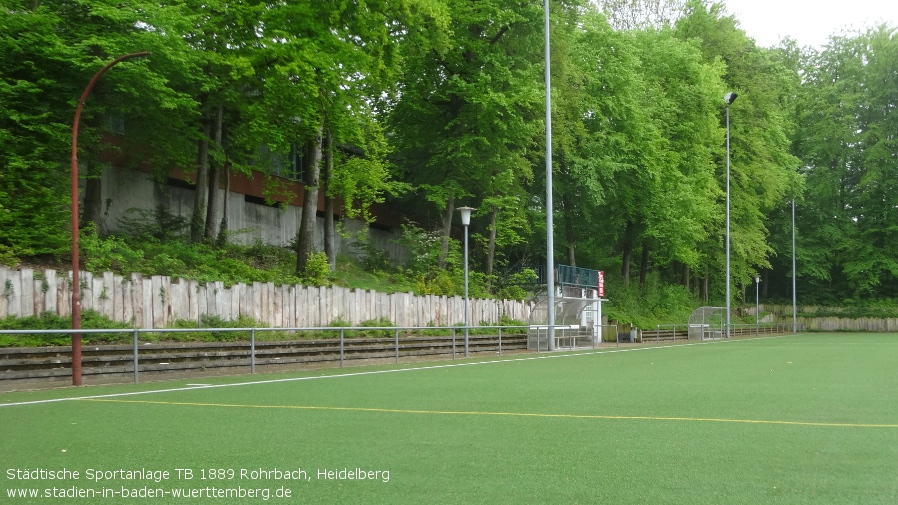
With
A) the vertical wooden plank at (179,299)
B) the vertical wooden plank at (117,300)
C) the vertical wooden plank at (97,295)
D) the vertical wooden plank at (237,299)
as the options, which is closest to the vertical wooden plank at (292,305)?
the vertical wooden plank at (237,299)

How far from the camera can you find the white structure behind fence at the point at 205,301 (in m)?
16.9

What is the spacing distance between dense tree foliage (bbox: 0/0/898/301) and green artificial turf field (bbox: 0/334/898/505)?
10.6m

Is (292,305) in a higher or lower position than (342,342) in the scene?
higher

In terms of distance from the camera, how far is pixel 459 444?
275 inches

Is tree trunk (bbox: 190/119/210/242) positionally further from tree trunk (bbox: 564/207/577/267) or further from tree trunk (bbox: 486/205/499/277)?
tree trunk (bbox: 564/207/577/267)

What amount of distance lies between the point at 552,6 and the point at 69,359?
22960 mm

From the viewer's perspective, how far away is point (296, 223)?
126 feet

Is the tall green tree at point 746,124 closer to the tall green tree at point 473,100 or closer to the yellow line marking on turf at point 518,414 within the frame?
the tall green tree at point 473,100

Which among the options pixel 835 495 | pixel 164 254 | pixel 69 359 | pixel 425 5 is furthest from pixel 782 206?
pixel 835 495

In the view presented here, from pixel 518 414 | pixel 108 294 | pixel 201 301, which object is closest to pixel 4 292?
pixel 108 294

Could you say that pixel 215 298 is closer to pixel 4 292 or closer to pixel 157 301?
pixel 157 301

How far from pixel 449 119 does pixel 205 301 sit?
1520 centimetres

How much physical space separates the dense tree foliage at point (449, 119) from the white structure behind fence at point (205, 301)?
5.60 feet

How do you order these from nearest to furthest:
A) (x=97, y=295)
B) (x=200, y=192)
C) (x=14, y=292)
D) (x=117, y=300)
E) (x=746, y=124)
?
(x=14, y=292)
(x=97, y=295)
(x=117, y=300)
(x=200, y=192)
(x=746, y=124)
